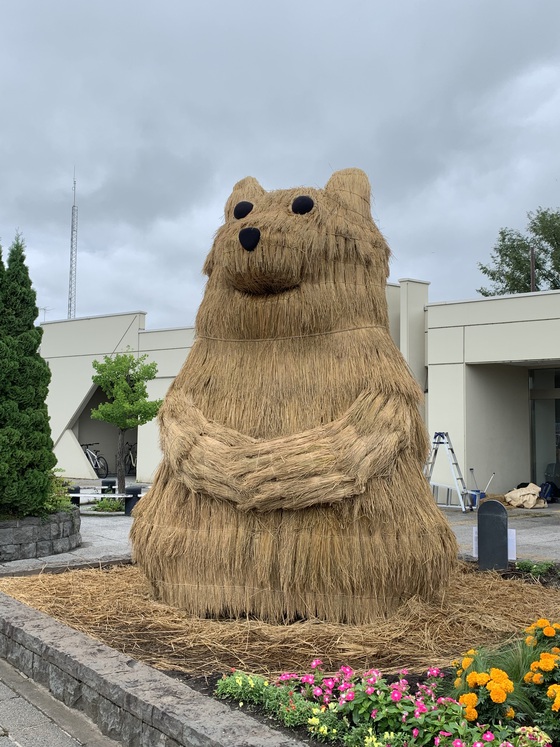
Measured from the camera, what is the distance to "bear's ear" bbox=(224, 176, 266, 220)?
5.59 meters

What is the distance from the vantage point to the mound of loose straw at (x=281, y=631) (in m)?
4.23

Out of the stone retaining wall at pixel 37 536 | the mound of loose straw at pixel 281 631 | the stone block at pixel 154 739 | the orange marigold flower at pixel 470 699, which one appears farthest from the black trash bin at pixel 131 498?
the orange marigold flower at pixel 470 699

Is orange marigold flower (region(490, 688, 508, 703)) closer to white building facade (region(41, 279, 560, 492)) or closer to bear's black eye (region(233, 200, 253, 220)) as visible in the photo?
bear's black eye (region(233, 200, 253, 220))

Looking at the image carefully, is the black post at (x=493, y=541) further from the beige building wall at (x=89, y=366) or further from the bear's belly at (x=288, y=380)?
the beige building wall at (x=89, y=366)

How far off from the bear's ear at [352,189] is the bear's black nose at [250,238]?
31.7 inches

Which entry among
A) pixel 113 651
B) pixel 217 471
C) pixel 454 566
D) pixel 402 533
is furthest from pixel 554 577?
pixel 113 651

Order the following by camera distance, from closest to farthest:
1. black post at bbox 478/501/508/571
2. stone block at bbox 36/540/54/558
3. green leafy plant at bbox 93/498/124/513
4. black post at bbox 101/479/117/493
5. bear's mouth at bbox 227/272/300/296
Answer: bear's mouth at bbox 227/272/300/296, black post at bbox 478/501/508/571, stone block at bbox 36/540/54/558, green leafy plant at bbox 93/498/124/513, black post at bbox 101/479/117/493

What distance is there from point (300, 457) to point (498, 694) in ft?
6.40

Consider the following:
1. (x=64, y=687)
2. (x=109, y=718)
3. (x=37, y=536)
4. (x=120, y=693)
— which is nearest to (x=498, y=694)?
(x=120, y=693)

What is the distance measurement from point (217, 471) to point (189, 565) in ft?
2.27

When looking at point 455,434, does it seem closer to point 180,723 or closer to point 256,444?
point 256,444

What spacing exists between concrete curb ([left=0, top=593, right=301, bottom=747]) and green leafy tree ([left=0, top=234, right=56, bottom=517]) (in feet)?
11.9

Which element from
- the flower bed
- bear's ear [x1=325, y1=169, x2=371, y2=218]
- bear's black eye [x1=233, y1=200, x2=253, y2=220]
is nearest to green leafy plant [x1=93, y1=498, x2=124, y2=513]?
bear's black eye [x1=233, y1=200, x2=253, y2=220]

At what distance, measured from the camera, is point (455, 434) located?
15859 millimetres
